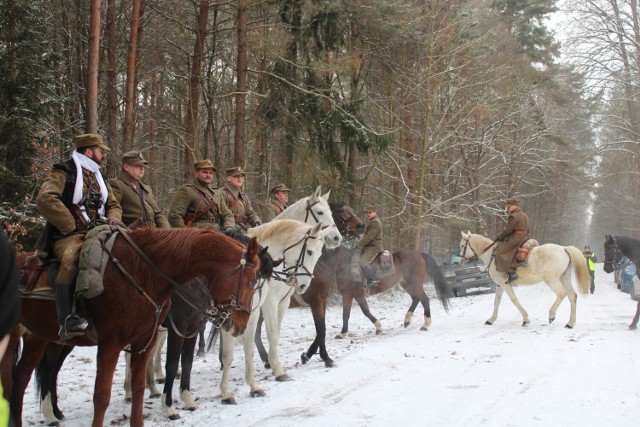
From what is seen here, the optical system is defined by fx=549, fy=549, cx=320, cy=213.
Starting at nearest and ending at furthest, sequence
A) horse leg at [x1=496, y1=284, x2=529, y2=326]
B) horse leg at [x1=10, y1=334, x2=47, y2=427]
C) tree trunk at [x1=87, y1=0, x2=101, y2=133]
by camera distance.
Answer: horse leg at [x1=10, y1=334, x2=47, y2=427], tree trunk at [x1=87, y1=0, x2=101, y2=133], horse leg at [x1=496, y1=284, x2=529, y2=326]

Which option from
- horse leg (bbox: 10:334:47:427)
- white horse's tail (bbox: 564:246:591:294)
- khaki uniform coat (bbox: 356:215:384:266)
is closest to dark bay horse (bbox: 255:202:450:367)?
khaki uniform coat (bbox: 356:215:384:266)

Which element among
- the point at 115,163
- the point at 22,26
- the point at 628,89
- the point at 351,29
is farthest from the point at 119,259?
the point at 628,89

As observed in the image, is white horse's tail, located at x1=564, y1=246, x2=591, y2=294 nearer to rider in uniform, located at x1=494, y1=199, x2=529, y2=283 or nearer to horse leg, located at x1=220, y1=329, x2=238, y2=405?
rider in uniform, located at x1=494, y1=199, x2=529, y2=283

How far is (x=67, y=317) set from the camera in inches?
173

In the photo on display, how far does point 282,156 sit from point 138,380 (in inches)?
481

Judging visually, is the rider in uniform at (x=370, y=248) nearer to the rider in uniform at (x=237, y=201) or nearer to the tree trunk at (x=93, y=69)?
the rider in uniform at (x=237, y=201)

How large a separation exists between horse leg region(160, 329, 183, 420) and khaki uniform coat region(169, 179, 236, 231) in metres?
1.51

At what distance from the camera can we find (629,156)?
2967 cm

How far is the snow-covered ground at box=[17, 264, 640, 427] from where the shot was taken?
566 cm

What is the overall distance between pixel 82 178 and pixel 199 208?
2.23 metres

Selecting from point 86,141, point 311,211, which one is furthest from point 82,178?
point 311,211

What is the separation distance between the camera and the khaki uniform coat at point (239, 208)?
823 cm

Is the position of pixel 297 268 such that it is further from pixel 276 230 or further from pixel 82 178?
pixel 82 178

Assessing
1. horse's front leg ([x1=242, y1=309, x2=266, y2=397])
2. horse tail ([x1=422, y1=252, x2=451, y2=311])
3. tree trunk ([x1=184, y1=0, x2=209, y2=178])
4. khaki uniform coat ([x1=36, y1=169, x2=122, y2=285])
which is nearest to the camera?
khaki uniform coat ([x1=36, y1=169, x2=122, y2=285])
